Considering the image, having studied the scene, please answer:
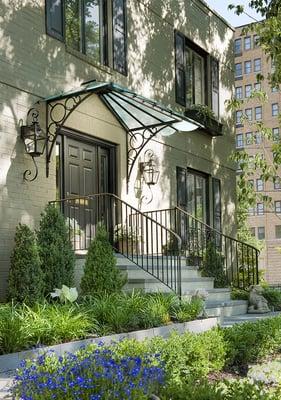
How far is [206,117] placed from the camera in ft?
46.2

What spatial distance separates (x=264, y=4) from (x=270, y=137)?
303 centimetres

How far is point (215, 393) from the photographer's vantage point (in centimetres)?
373

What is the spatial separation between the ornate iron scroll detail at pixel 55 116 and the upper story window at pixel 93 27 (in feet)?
3.74

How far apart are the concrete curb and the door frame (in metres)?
3.30

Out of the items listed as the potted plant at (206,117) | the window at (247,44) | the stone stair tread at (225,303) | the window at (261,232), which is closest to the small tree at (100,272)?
the stone stair tread at (225,303)

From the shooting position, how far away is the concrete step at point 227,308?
382 inches

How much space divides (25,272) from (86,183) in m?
3.10

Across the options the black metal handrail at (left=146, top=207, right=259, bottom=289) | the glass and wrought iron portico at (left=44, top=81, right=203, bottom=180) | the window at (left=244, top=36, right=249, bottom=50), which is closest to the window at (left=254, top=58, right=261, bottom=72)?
the window at (left=244, top=36, right=249, bottom=50)

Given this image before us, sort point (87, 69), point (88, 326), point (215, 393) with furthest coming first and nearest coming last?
1. point (87, 69)
2. point (88, 326)
3. point (215, 393)

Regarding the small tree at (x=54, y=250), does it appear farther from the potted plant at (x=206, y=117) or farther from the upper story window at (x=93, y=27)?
the potted plant at (x=206, y=117)

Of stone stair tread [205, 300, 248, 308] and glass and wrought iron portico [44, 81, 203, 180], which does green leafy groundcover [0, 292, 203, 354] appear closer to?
stone stair tread [205, 300, 248, 308]

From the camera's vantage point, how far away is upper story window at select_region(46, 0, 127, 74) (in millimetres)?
9938

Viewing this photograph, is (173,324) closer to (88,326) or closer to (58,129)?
(88,326)

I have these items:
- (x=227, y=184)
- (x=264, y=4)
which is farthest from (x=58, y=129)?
(x=227, y=184)
